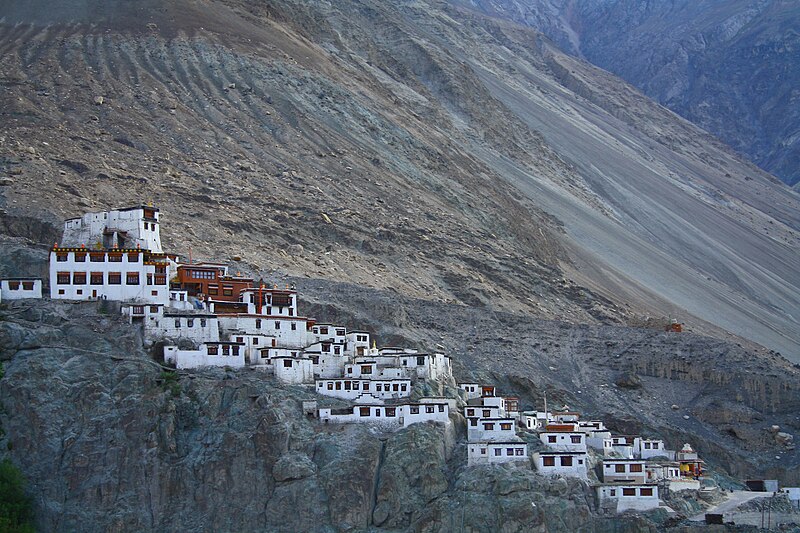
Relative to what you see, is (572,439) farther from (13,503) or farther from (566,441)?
(13,503)

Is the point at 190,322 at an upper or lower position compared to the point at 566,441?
upper

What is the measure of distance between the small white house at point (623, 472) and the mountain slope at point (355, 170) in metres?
28.9

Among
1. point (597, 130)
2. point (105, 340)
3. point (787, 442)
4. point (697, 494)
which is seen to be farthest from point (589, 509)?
point (597, 130)

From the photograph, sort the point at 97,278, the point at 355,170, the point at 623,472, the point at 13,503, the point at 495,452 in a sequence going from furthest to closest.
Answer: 1. the point at 355,170
2. the point at 97,278
3. the point at 623,472
4. the point at 495,452
5. the point at 13,503

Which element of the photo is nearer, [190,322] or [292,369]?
[292,369]

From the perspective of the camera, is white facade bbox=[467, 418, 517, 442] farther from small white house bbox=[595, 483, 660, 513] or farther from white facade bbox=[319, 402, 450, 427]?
small white house bbox=[595, 483, 660, 513]

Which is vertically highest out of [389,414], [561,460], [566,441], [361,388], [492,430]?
[361,388]

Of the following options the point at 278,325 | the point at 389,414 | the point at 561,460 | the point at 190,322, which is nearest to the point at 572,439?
the point at 561,460

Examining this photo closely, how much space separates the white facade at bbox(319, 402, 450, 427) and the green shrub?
38.1 feet

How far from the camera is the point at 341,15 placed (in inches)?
6033

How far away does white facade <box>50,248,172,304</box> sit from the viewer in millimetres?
55875

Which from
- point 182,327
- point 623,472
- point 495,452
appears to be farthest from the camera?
point 182,327

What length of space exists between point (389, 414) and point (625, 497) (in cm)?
983

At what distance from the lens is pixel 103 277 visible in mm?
56219
